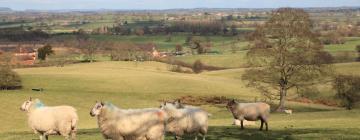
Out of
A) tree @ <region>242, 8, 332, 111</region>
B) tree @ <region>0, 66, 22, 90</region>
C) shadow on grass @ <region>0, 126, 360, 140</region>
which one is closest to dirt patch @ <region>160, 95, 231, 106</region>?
tree @ <region>242, 8, 332, 111</region>

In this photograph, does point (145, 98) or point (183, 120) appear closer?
point (183, 120)

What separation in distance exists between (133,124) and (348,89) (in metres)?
49.2

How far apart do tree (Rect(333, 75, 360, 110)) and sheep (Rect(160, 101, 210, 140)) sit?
4338cm

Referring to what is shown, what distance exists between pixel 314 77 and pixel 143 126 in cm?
3682

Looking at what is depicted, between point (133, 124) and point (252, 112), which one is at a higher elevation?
Answer: point (133, 124)

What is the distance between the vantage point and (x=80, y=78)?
288 feet

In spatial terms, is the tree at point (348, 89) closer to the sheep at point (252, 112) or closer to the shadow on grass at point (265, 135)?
the shadow on grass at point (265, 135)

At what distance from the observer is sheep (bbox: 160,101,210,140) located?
22.6 metres

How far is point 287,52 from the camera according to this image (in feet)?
165

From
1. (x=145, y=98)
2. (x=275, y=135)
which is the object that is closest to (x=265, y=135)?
(x=275, y=135)

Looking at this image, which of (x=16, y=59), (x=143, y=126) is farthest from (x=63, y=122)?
(x=16, y=59)

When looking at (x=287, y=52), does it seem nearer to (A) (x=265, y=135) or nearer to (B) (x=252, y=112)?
(B) (x=252, y=112)

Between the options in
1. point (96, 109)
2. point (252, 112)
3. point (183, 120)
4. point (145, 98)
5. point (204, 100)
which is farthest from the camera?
point (145, 98)

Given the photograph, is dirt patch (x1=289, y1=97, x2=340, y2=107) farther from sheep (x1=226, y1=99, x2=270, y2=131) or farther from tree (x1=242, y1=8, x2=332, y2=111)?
sheep (x1=226, y1=99, x2=270, y2=131)
